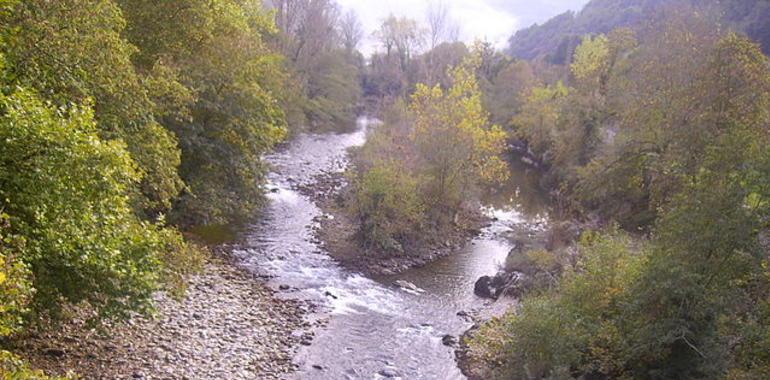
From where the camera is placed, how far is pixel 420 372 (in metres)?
15.9

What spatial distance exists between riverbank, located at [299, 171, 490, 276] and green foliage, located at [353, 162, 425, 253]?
1.96 feet

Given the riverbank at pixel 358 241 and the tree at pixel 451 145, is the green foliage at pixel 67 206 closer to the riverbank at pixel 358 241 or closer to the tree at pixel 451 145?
the riverbank at pixel 358 241

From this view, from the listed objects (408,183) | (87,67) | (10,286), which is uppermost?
(87,67)

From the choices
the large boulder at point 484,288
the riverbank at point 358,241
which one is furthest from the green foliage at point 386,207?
the large boulder at point 484,288

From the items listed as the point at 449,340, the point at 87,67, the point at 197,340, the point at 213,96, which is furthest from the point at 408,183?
the point at 87,67

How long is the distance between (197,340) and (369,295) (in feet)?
25.4

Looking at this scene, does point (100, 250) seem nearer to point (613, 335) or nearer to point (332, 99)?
point (613, 335)

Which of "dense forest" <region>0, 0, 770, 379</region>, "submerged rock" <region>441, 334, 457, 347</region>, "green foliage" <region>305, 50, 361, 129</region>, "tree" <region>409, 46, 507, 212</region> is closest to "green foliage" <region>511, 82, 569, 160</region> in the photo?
"dense forest" <region>0, 0, 770, 379</region>

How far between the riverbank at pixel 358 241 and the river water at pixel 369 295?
49cm

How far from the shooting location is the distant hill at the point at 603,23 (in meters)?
69.6

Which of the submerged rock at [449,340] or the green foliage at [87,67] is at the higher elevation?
Answer: the green foliage at [87,67]

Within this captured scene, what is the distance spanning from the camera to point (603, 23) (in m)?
128

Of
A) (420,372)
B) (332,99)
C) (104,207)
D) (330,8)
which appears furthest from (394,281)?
(330,8)

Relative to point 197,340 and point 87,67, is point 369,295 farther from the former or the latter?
point 87,67
